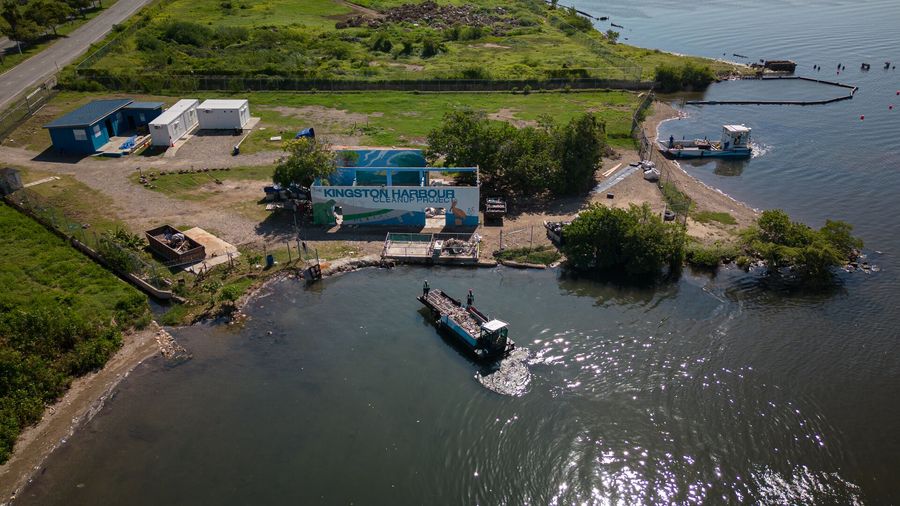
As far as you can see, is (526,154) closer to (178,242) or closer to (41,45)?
(178,242)

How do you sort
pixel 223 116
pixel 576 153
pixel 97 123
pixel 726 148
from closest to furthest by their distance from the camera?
1. pixel 576 153
2. pixel 97 123
3. pixel 726 148
4. pixel 223 116

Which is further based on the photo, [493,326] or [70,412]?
[493,326]

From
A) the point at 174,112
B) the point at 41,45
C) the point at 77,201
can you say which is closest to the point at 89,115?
the point at 174,112

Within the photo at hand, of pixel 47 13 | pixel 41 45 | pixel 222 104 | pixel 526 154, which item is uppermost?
pixel 47 13

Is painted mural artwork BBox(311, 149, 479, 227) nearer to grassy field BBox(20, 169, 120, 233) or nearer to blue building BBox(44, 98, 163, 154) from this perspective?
grassy field BBox(20, 169, 120, 233)

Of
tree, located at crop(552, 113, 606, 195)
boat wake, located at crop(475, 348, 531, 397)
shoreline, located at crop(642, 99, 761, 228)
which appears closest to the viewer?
boat wake, located at crop(475, 348, 531, 397)

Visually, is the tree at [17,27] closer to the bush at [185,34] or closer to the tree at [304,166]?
the bush at [185,34]

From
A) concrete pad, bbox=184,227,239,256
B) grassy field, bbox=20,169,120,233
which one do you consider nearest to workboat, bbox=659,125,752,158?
concrete pad, bbox=184,227,239,256
